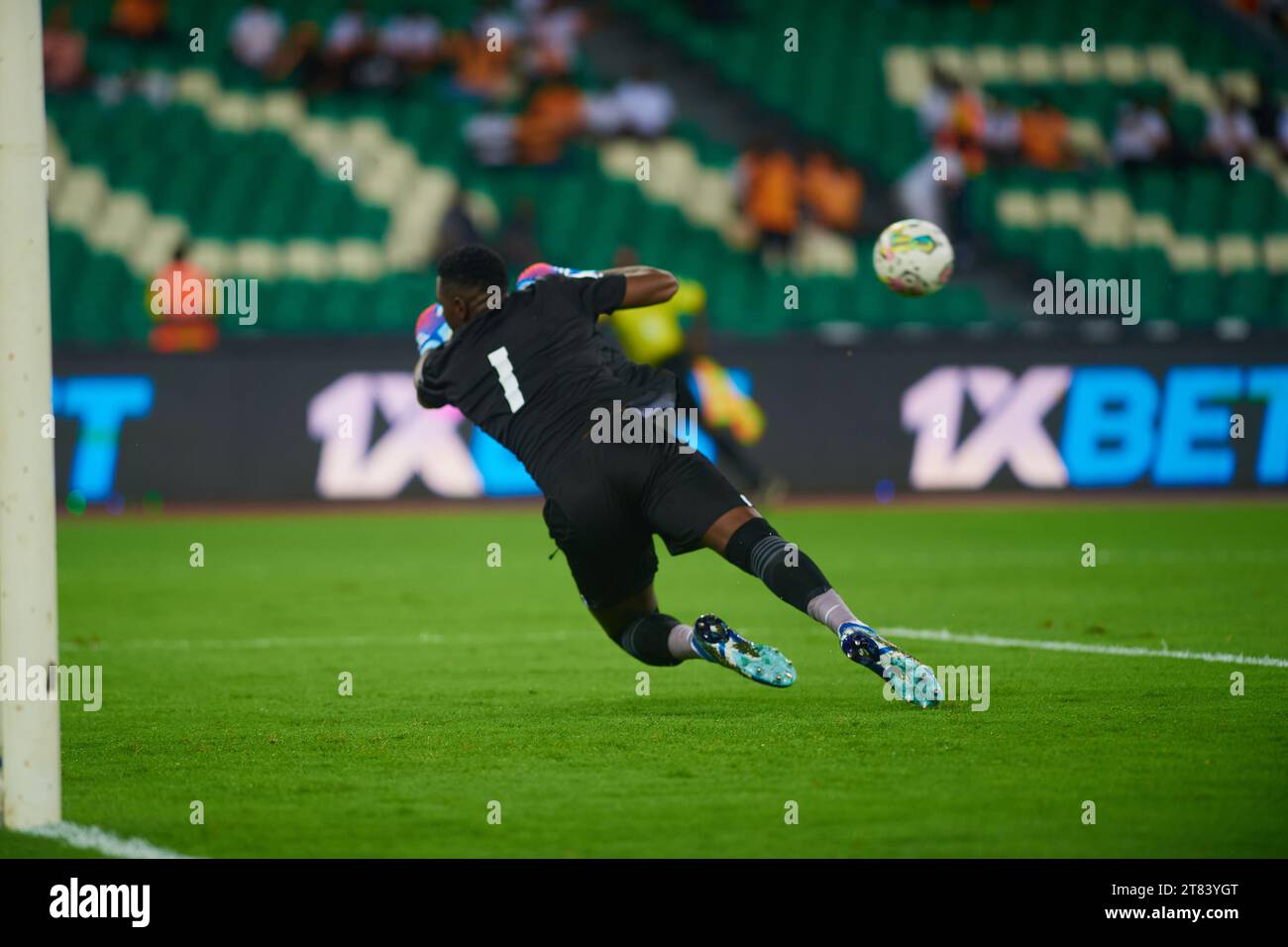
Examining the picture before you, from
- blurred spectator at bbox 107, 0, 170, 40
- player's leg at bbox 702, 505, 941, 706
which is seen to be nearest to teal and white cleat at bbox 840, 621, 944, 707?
player's leg at bbox 702, 505, 941, 706

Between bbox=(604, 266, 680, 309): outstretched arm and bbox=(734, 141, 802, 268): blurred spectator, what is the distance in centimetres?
1483

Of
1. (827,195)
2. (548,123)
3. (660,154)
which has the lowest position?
(827,195)

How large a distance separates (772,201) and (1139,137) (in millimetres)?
5384

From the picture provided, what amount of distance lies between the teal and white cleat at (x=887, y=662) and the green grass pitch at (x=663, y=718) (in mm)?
170

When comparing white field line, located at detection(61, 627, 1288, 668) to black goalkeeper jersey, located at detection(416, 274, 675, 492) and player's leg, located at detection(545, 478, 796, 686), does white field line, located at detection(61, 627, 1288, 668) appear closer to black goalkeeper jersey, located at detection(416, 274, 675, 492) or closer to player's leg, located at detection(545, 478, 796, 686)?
player's leg, located at detection(545, 478, 796, 686)

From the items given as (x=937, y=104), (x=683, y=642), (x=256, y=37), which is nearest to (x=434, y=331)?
(x=683, y=642)

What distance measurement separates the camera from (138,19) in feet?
81.7

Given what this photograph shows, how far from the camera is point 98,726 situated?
7.77 m

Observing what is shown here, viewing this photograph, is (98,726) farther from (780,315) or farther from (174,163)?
(174,163)

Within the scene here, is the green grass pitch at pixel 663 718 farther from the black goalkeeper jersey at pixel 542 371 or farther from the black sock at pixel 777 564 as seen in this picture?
the black goalkeeper jersey at pixel 542 371

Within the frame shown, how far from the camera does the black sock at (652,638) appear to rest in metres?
7.74

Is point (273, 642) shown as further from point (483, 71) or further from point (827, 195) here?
point (483, 71)

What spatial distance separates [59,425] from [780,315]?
8088 mm

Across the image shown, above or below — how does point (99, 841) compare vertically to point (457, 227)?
below
